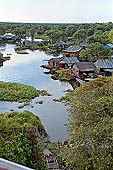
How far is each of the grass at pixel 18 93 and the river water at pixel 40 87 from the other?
0.43 m

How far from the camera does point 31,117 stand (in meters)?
8.51

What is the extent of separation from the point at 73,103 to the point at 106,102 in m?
1.08

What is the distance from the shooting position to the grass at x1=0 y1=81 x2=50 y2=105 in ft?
45.8

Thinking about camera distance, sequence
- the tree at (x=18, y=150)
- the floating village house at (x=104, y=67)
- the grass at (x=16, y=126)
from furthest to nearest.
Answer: the floating village house at (x=104, y=67) → the grass at (x=16, y=126) → the tree at (x=18, y=150)

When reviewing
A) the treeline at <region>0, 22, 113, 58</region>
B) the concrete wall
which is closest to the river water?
the treeline at <region>0, 22, 113, 58</region>

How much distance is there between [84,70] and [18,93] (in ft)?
22.0

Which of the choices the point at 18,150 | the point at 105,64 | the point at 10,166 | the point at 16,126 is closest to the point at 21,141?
the point at 18,150

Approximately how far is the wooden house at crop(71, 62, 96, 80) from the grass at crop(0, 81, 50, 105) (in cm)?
460

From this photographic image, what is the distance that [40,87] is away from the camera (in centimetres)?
1677

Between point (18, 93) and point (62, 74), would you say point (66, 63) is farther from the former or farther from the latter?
point (18, 93)

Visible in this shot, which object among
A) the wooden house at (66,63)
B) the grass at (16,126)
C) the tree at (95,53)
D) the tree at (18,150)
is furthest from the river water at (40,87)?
the tree at (95,53)

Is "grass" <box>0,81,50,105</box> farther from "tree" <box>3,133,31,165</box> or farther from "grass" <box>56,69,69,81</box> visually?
"tree" <box>3,133,31,165</box>

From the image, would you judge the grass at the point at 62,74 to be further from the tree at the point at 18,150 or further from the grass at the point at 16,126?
the tree at the point at 18,150

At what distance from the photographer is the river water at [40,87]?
10.6 metres
